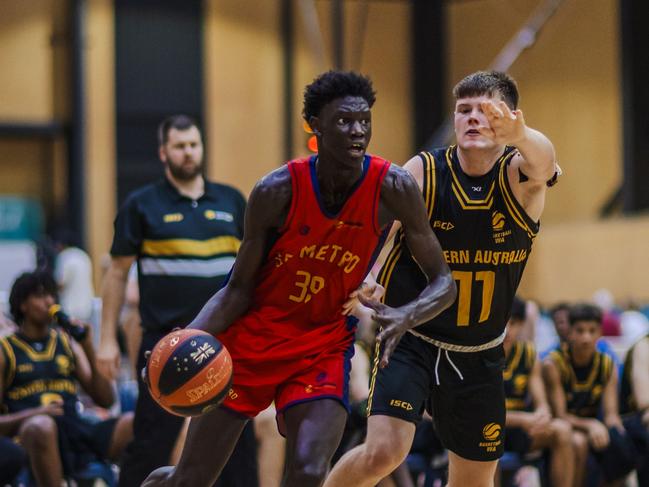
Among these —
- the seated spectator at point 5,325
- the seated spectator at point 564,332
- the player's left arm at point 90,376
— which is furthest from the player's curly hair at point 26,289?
the seated spectator at point 564,332

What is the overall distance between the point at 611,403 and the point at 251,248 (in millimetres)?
4236

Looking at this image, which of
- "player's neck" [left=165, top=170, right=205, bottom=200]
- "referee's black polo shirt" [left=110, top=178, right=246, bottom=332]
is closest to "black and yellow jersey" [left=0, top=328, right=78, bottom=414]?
"referee's black polo shirt" [left=110, top=178, right=246, bottom=332]

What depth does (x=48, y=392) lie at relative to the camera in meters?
7.37

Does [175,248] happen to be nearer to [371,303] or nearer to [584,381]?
[371,303]

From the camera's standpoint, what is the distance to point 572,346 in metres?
8.12

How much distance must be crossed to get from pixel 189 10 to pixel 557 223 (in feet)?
22.5

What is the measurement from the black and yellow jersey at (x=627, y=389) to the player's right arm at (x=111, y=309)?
3.59 m

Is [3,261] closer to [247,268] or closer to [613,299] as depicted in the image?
[613,299]

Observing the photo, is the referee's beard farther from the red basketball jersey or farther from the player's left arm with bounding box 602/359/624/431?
the player's left arm with bounding box 602/359/624/431

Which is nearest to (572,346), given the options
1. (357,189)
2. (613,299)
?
(357,189)

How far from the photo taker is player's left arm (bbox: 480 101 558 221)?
466 cm

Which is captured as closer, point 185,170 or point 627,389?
point 185,170

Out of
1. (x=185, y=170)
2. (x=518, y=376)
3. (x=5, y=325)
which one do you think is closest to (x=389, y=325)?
(x=185, y=170)

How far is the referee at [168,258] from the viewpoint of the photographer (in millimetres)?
6281
